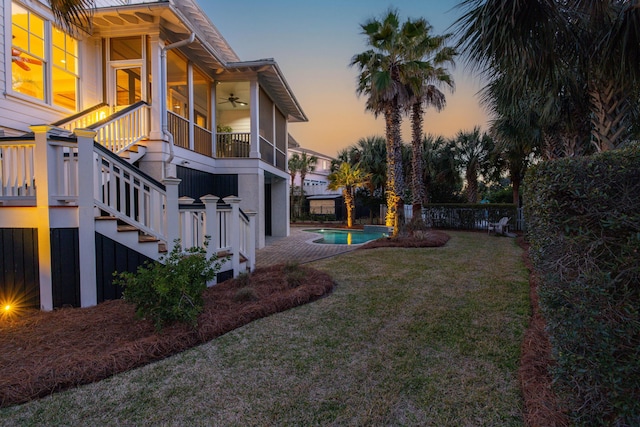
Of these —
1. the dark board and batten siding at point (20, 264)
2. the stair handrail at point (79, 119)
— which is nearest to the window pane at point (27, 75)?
the stair handrail at point (79, 119)

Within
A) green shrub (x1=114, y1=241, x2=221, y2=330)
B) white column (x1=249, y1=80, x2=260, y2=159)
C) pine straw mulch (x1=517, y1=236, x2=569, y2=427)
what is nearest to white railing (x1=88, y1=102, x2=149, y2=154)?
white column (x1=249, y1=80, x2=260, y2=159)

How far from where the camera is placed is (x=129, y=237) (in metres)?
4.90

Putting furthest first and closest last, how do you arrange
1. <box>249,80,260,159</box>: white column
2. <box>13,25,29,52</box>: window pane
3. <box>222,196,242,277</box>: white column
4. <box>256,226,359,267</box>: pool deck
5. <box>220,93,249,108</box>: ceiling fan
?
1. <box>220,93,249,108</box>: ceiling fan
2. <box>249,80,260,159</box>: white column
3. <box>256,226,359,267</box>: pool deck
4. <box>13,25,29,52</box>: window pane
5. <box>222,196,242,277</box>: white column

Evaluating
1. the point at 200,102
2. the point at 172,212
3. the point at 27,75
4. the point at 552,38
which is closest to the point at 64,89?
the point at 27,75

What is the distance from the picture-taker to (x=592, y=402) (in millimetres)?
1966

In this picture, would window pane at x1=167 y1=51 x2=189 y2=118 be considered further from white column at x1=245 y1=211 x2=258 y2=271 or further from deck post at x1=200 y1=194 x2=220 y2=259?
deck post at x1=200 y1=194 x2=220 y2=259

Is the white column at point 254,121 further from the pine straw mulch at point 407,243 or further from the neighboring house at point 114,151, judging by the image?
the pine straw mulch at point 407,243

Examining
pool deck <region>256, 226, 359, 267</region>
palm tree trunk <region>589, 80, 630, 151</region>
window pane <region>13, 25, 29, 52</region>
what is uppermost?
window pane <region>13, 25, 29, 52</region>

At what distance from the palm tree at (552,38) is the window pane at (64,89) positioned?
27.3 ft

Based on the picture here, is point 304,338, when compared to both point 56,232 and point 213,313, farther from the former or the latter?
point 56,232

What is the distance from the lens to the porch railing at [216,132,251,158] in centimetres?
1166

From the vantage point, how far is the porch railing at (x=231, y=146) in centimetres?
1166

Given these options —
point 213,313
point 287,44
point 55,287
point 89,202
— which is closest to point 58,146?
point 89,202

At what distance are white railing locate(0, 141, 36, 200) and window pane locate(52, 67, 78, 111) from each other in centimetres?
374
